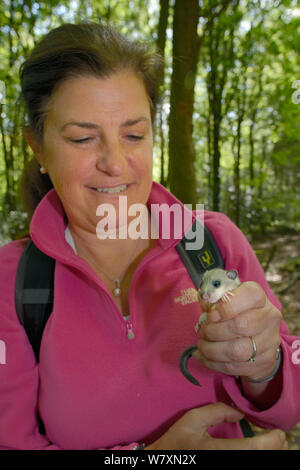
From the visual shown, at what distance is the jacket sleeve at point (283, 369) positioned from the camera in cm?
91

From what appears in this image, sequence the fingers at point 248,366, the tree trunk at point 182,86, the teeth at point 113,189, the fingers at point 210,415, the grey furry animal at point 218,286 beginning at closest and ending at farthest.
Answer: the grey furry animal at point 218,286
the fingers at point 248,366
the fingers at point 210,415
the teeth at point 113,189
the tree trunk at point 182,86

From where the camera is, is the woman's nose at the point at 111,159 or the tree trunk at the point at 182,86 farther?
the tree trunk at the point at 182,86

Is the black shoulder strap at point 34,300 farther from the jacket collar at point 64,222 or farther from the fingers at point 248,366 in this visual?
the fingers at point 248,366

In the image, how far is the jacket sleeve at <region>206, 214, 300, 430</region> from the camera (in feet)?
2.99

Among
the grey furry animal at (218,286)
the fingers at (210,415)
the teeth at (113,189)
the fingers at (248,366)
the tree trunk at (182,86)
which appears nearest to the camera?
the grey furry animal at (218,286)

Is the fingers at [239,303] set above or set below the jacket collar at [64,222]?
below

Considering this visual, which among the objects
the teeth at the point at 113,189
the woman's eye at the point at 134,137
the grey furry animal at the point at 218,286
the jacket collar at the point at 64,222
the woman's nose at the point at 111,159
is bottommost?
the grey furry animal at the point at 218,286

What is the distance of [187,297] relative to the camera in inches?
43.7

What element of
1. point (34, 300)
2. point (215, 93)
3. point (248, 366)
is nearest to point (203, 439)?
point (248, 366)

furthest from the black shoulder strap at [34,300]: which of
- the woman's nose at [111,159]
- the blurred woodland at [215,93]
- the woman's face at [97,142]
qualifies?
the blurred woodland at [215,93]

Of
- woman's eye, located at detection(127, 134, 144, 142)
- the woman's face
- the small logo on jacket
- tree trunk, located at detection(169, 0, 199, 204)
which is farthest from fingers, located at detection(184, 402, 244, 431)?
tree trunk, located at detection(169, 0, 199, 204)

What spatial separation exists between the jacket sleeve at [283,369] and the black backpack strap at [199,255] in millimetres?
47

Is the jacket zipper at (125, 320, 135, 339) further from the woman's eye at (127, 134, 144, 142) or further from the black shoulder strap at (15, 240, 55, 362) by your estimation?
the woman's eye at (127, 134, 144, 142)
